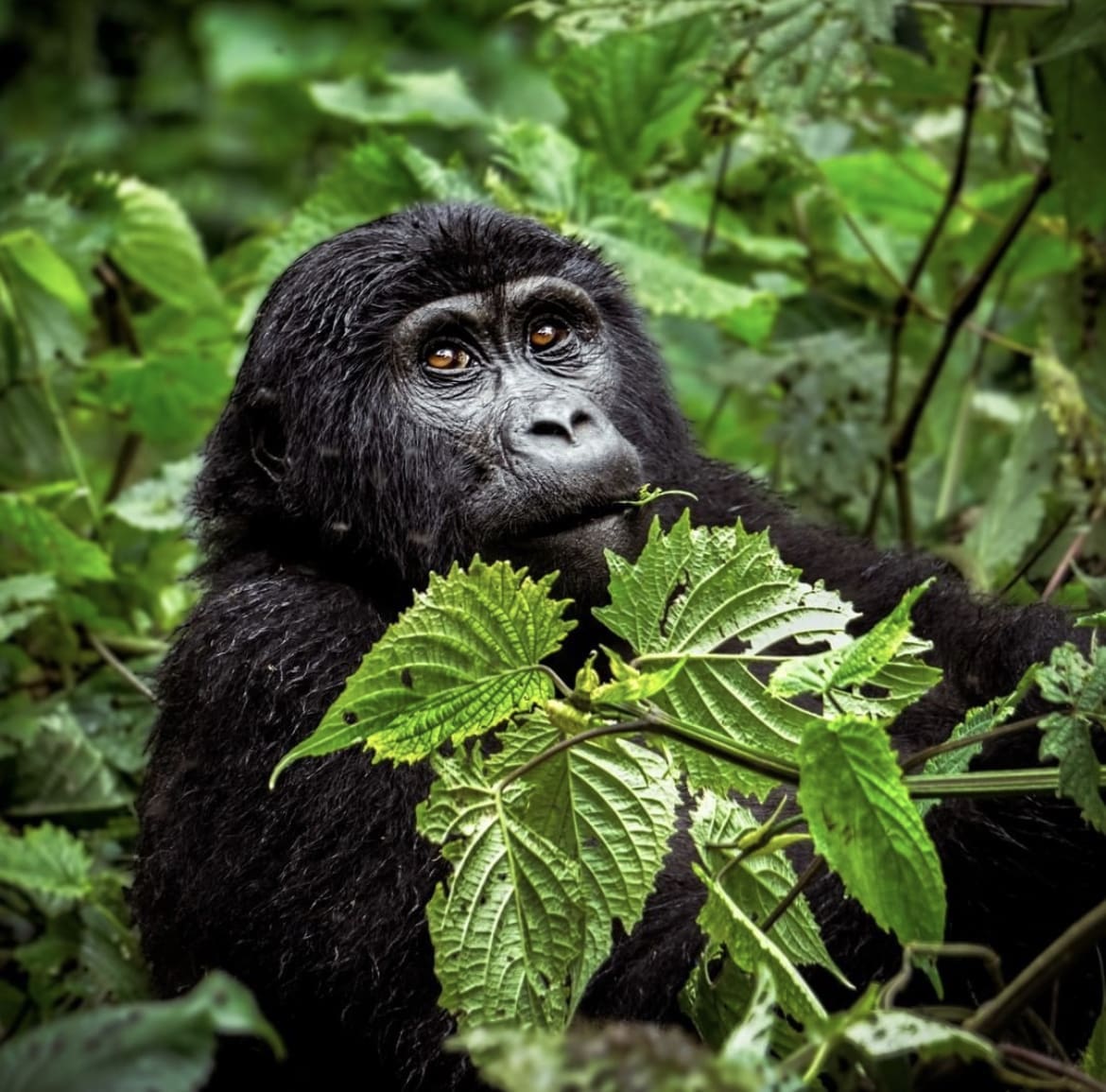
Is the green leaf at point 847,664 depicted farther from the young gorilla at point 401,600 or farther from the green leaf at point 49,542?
the green leaf at point 49,542

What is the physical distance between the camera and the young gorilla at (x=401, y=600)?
2.89m

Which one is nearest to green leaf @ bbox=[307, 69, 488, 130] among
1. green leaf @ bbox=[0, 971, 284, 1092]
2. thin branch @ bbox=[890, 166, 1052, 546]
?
thin branch @ bbox=[890, 166, 1052, 546]

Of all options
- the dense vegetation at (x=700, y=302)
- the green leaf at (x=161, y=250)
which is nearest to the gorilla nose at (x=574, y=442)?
the dense vegetation at (x=700, y=302)

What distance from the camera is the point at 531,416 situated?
3562 mm

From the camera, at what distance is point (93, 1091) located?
4.75 ft

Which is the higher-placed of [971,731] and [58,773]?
[971,731]

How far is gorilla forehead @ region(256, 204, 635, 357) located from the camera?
3.88 metres

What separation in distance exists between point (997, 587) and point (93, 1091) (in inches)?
152

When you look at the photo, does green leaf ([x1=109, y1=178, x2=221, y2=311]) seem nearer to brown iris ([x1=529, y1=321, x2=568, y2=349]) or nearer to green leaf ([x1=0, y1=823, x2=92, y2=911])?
brown iris ([x1=529, y1=321, x2=568, y2=349])

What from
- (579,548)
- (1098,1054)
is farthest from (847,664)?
(579,548)

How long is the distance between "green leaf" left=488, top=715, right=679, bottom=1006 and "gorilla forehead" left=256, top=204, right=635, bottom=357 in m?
1.79

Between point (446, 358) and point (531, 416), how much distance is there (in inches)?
16.3

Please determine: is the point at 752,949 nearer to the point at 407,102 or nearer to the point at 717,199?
the point at 717,199

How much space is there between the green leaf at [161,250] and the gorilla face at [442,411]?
1.86 metres
